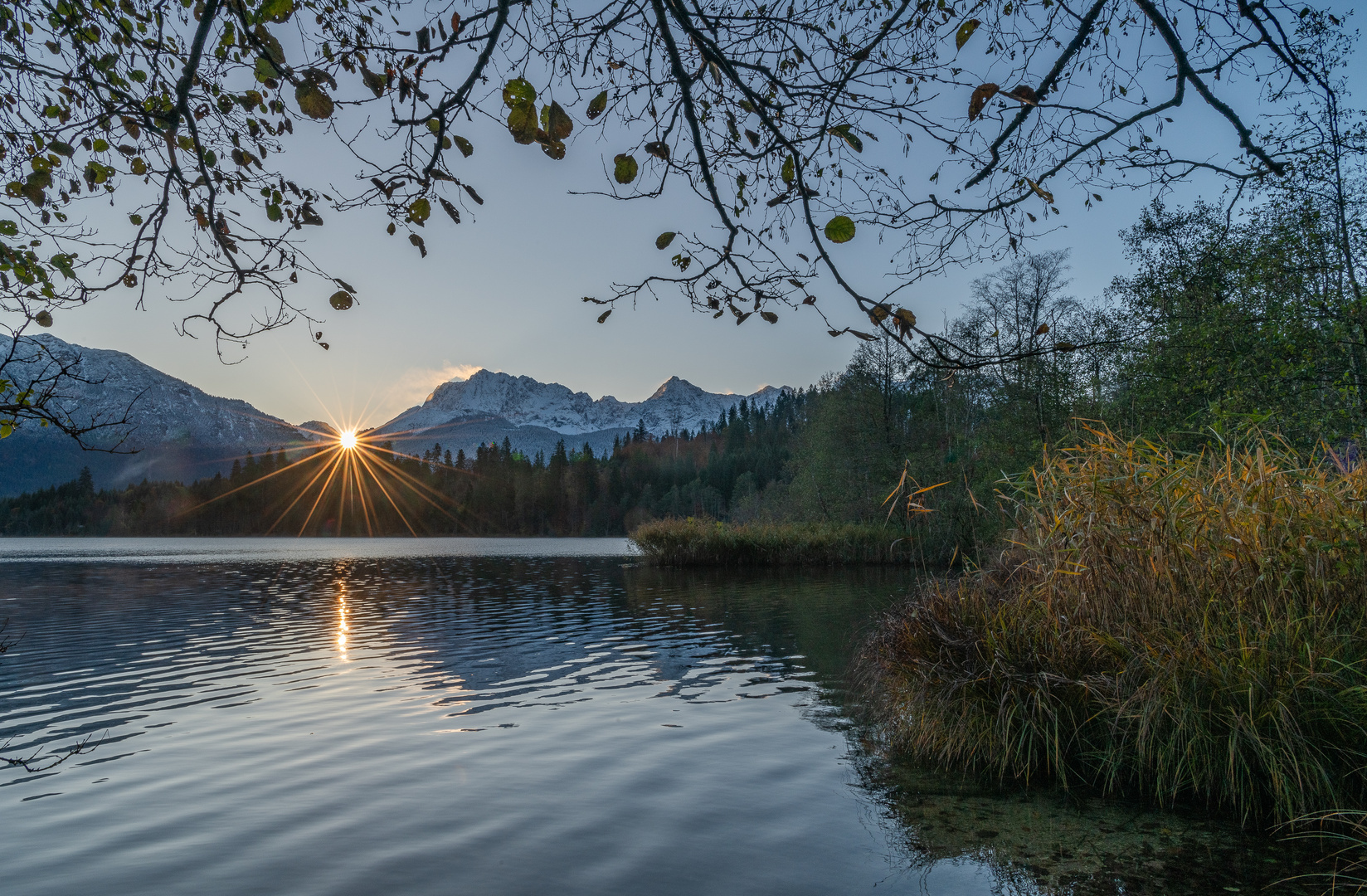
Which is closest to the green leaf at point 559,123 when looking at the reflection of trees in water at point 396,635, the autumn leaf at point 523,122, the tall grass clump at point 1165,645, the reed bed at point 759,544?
the autumn leaf at point 523,122

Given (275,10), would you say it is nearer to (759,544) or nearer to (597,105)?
Answer: (597,105)

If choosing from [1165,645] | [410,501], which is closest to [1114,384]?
[1165,645]

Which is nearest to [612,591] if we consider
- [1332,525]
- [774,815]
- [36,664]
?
[36,664]

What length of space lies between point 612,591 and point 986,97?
966 inches

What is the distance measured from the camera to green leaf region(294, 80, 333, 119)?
107 inches

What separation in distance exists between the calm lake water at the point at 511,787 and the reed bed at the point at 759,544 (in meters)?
20.0

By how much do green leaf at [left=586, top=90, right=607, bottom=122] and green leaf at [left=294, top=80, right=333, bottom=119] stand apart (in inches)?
38.4

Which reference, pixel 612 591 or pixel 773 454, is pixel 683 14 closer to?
pixel 612 591

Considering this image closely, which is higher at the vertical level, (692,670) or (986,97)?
(986,97)

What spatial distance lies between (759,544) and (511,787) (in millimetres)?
29655

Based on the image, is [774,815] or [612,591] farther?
[612,591]

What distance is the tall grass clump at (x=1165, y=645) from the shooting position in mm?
5086

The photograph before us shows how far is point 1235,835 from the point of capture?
5047mm

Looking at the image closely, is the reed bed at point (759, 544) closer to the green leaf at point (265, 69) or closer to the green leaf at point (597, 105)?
the green leaf at point (265, 69)
